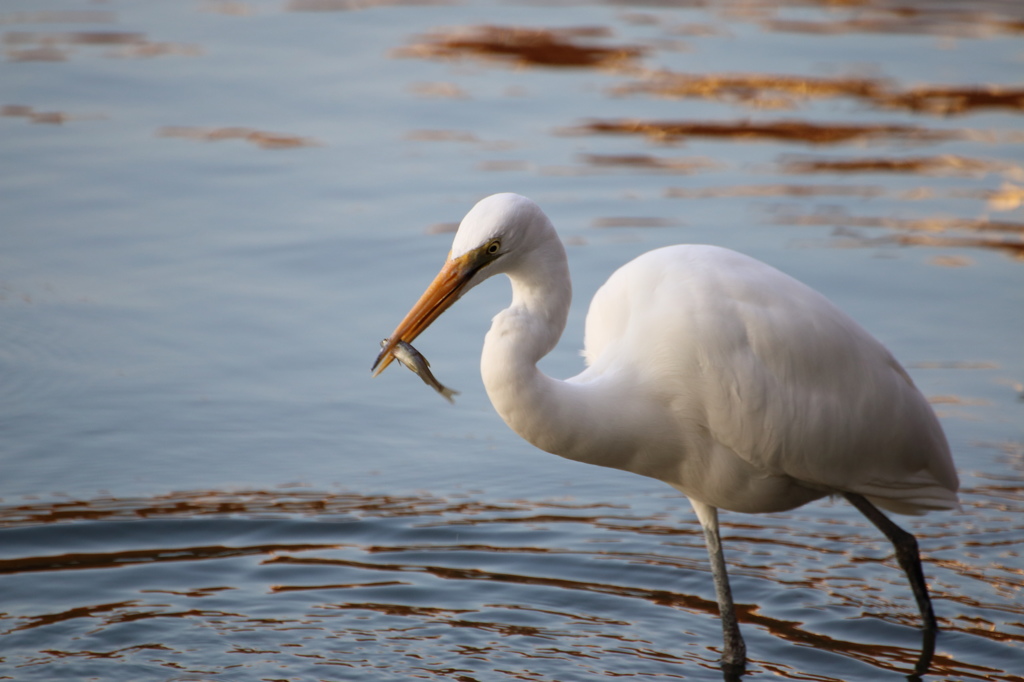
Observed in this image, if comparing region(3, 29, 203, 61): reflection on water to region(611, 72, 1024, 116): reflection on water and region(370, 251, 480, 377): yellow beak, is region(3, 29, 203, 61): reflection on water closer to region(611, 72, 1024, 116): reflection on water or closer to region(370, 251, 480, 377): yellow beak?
region(611, 72, 1024, 116): reflection on water

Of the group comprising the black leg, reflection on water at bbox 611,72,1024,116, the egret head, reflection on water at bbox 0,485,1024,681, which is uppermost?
reflection on water at bbox 611,72,1024,116

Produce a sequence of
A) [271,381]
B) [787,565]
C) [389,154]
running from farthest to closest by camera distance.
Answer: [389,154]
[271,381]
[787,565]

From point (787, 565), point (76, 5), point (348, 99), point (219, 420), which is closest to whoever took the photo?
point (787, 565)

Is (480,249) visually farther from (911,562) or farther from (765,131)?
(765,131)

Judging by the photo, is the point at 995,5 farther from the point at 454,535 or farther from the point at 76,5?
the point at 454,535

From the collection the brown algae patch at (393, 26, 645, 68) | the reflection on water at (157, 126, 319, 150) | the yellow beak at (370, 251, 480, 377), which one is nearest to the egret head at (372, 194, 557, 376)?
the yellow beak at (370, 251, 480, 377)

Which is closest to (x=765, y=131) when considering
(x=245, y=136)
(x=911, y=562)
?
(x=245, y=136)

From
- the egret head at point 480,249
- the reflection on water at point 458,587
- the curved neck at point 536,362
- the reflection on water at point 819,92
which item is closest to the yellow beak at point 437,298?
the egret head at point 480,249

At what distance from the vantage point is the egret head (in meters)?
3.01

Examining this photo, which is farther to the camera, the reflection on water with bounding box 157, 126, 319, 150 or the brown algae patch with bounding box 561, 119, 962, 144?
the brown algae patch with bounding box 561, 119, 962, 144

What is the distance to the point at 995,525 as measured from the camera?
4461 millimetres

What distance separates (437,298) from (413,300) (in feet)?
10.7

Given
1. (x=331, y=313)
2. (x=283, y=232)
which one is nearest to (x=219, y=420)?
(x=331, y=313)

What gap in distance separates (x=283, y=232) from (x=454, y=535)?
314cm
